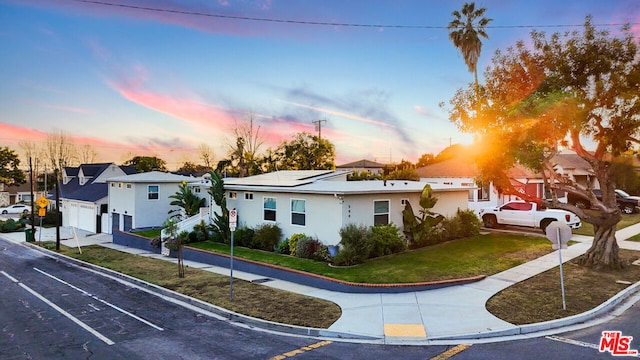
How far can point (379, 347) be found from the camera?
9.55m

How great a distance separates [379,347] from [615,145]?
42.2ft

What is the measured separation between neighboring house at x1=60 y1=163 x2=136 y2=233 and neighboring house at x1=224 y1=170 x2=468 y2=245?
62.0 ft

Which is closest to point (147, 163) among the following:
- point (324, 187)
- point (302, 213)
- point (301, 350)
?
point (302, 213)

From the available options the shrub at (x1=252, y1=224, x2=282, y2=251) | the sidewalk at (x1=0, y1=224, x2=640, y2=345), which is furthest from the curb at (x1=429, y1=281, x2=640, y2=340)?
the shrub at (x1=252, y1=224, x2=282, y2=251)

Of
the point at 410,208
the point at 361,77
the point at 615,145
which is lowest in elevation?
the point at 410,208

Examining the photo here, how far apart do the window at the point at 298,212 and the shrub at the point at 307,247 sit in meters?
1.36

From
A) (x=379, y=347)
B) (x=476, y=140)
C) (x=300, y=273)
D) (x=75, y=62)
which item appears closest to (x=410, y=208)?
(x=476, y=140)

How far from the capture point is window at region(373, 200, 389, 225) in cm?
1986

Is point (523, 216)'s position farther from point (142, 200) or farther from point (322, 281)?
point (142, 200)

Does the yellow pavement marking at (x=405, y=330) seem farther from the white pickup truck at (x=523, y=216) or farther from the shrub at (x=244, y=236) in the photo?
the white pickup truck at (x=523, y=216)

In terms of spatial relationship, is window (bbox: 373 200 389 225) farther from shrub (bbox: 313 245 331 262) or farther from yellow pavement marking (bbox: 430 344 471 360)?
yellow pavement marking (bbox: 430 344 471 360)

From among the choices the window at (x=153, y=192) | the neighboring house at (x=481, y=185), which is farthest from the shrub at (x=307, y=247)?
the window at (x=153, y=192)

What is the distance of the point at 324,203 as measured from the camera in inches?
760

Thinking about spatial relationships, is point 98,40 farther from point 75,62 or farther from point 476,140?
point 476,140
